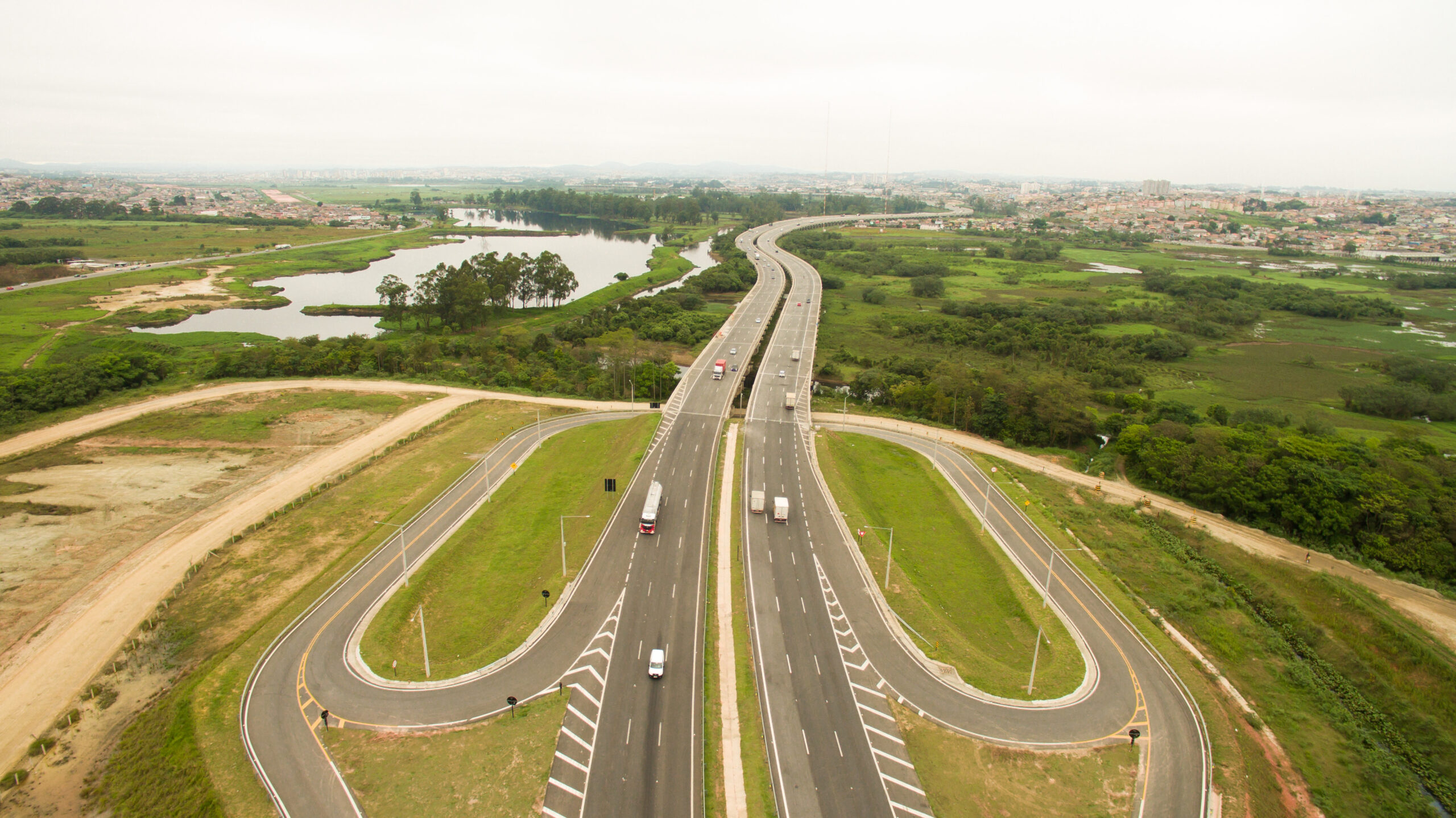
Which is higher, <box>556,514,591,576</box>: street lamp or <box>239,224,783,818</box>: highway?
<box>556,514,591,576</box>: street lamp

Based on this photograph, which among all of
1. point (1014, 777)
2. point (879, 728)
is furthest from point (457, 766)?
point (1014, 777)

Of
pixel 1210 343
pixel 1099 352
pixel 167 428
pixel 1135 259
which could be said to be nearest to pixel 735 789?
pixel 167 428

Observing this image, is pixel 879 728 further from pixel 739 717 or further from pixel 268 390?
pixel 268 390

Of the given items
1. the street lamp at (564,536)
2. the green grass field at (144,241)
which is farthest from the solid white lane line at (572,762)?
the green grass field at (144,241)

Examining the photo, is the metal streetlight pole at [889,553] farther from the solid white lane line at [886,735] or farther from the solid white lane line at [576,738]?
the solid white lane line at [576,738]

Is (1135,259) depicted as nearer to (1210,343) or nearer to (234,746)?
(1210,343)

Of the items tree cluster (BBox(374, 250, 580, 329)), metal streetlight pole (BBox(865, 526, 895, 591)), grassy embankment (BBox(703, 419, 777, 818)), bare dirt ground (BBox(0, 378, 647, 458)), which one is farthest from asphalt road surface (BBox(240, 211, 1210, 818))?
tree cluster (BBox(374, 250, 580, 329))

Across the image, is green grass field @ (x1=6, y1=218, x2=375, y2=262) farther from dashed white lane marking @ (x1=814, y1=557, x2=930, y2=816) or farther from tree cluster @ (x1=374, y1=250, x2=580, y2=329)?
dashed white lane marking @ (x1=814, y1=557, x2=930, y2=816)
